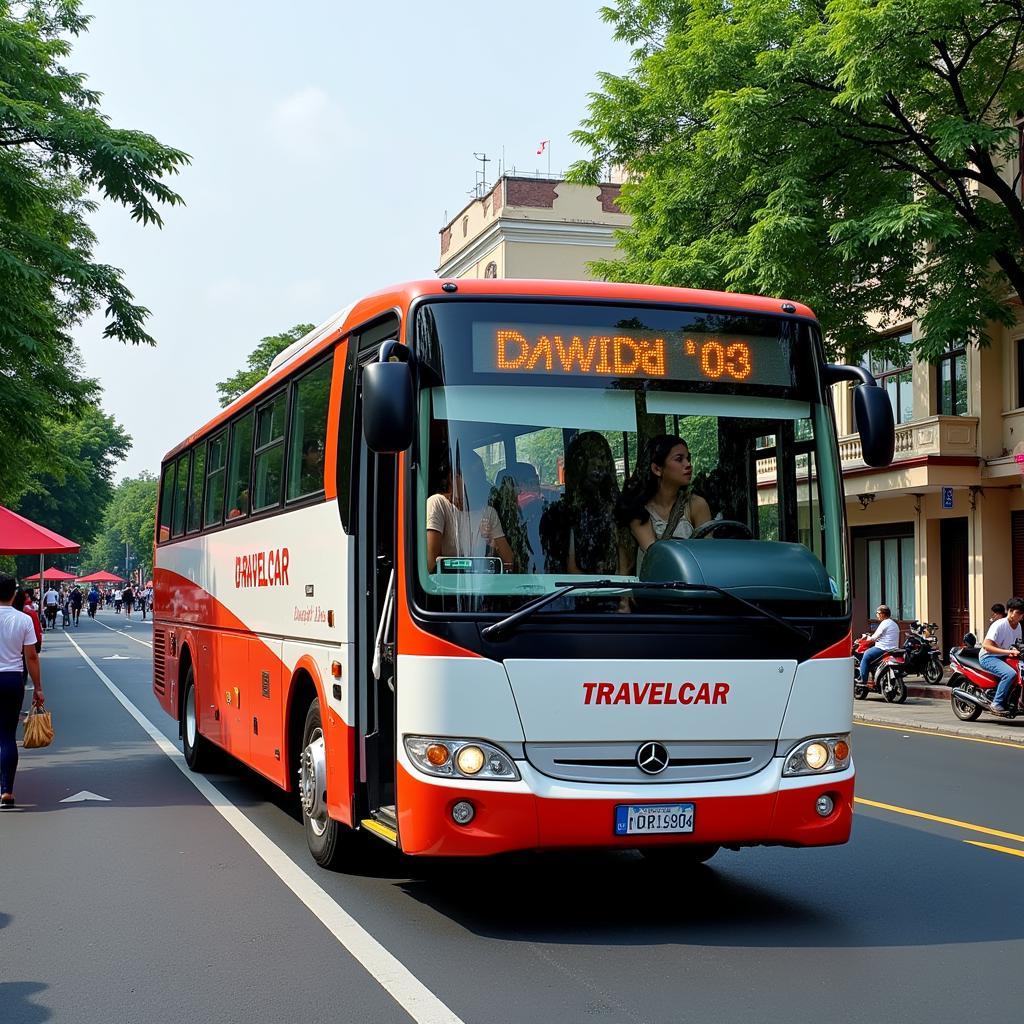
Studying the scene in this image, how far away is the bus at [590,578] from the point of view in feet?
21.5

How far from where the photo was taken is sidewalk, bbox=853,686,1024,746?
18.0m

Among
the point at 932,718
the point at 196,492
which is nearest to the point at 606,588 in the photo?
the point at 196,492

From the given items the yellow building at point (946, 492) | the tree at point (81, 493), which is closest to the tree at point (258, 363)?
the tree at point (81, 493)

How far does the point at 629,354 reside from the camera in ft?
23.1

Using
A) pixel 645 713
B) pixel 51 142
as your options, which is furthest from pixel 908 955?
pixel 51 142

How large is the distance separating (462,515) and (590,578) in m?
0.65

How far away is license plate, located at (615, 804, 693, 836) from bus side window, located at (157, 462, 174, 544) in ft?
32.7

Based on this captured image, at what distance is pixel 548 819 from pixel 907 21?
16.6 metres

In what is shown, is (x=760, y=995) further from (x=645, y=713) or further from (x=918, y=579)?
(x=918, y=579)

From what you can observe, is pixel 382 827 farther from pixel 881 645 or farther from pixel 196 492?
pixel 881 645

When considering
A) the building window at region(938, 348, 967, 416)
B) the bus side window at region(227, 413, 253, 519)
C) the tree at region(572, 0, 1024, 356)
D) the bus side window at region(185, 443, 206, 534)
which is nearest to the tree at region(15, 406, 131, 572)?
the building window at region(938, 348, 967, 416)

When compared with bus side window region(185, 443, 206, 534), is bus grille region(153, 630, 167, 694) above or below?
below

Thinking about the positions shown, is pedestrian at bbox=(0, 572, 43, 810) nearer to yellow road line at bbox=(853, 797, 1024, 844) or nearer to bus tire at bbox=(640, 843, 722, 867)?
bus tire at bbox=(640, 843, 722, 867)

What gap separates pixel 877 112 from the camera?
2245 centimetres
